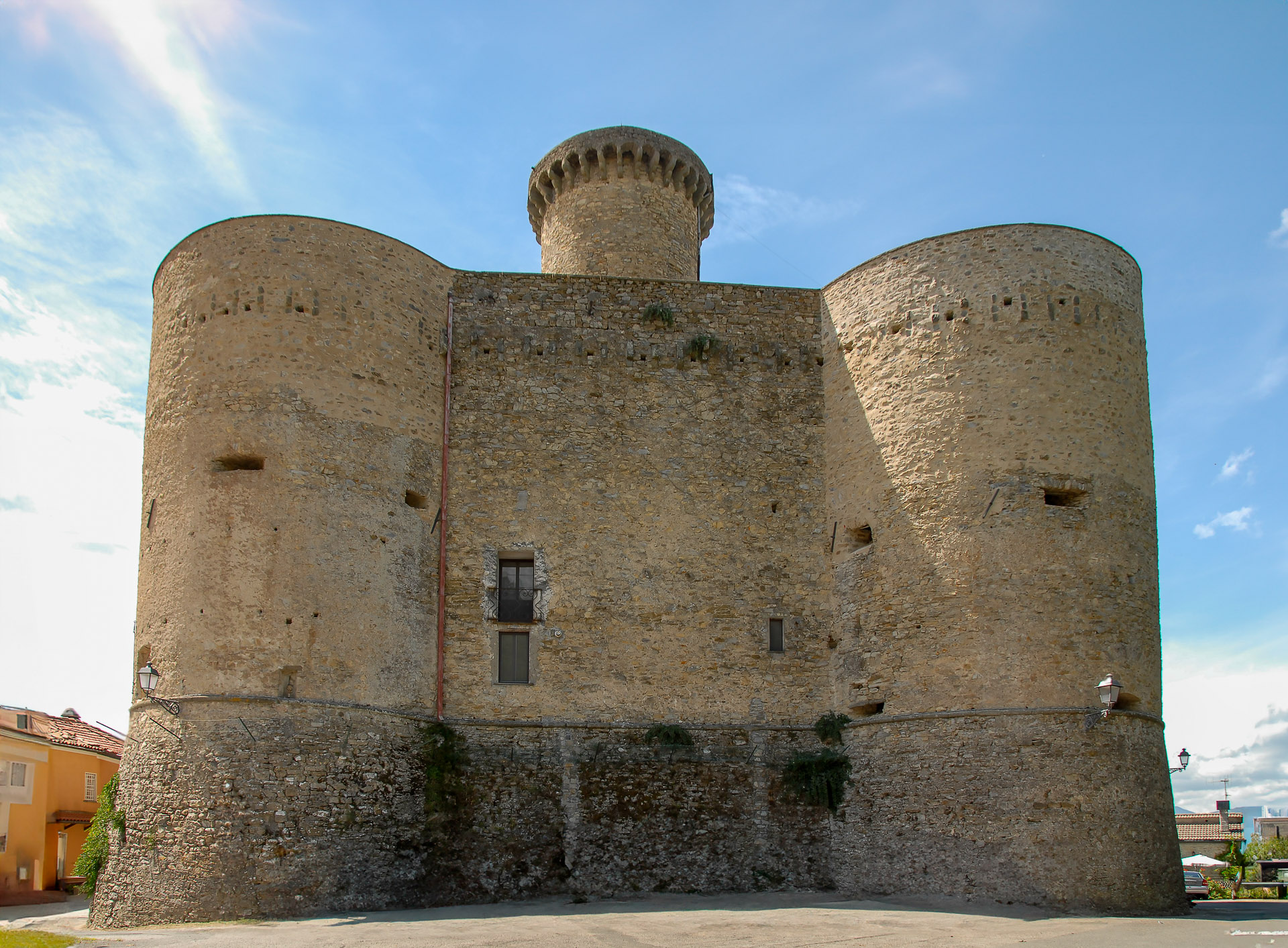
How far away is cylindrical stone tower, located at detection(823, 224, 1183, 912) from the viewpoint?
51.1ft

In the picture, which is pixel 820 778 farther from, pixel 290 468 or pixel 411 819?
pixel 290 468

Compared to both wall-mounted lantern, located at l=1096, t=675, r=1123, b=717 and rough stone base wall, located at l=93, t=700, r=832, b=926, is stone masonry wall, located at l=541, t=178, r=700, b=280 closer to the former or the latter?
rough stone base wall, located at l=93, t=700, r=832, b=926

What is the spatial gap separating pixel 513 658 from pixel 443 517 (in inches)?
104

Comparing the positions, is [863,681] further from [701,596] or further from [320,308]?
[320,308]

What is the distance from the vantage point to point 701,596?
18.6 meters

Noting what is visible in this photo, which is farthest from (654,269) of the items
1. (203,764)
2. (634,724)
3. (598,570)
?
(203,764)

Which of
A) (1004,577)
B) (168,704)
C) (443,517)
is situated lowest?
(168,704)

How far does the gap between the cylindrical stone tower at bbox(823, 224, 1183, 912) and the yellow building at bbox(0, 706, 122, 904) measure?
1902 centimetres

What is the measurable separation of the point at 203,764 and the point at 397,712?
285cm

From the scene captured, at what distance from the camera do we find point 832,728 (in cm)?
1792

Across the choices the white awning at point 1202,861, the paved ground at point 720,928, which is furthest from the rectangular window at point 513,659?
the white awning at point 1202,861

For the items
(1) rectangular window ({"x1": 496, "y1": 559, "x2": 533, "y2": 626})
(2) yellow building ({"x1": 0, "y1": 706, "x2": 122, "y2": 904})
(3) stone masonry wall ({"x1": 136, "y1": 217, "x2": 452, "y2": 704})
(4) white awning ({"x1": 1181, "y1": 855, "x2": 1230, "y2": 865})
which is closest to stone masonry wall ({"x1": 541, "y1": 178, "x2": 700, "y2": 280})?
(3) stone masonry wall ({"x1": 136, "y1": 217, "x2": 452, "y2": 704})

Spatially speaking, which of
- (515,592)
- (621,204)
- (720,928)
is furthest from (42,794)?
(720,928)

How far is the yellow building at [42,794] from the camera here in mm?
24484
